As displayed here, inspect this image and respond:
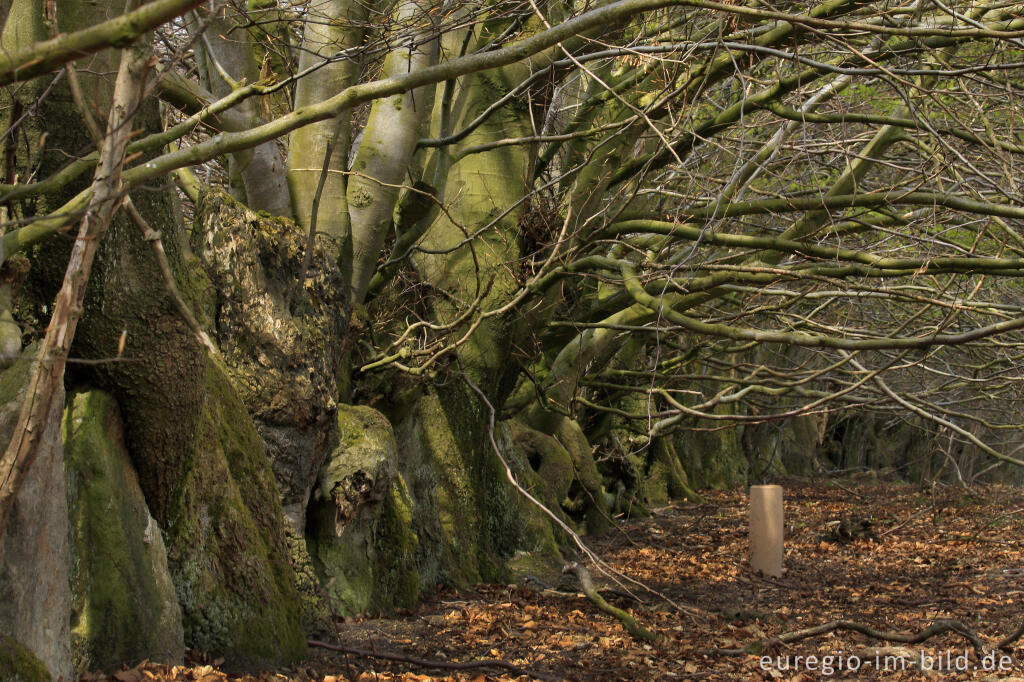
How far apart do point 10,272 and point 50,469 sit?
2.73ft

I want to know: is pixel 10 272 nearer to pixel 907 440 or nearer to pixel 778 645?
pixel 778 645

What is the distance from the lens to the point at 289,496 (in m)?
5.33

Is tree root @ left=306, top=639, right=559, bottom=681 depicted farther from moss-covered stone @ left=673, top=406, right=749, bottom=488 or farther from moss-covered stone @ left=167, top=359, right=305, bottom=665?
moss-covered stone @ left=673, top=406, right=749, bottom=488

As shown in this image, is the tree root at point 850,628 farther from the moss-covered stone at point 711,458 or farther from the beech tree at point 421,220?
the moss-covered stone at point 711,458

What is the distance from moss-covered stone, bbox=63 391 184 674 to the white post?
19.0ft

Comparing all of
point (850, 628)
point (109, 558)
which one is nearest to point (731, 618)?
point (850, 628)

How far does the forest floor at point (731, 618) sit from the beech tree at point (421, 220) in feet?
2.67

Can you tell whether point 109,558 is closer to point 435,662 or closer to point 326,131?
A: point 435,662

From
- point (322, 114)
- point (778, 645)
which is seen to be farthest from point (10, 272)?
point (778, 645)

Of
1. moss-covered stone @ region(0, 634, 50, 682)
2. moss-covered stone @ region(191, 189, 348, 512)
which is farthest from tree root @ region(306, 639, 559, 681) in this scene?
moss-covered stone @ region(0, 634, 50, 682)

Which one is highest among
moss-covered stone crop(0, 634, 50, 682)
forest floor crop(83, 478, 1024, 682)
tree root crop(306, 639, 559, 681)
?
moss-covered stone crop(0, 634, 50, 682)

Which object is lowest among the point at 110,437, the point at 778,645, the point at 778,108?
the point at 778,645

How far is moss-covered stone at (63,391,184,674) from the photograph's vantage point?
345 cm

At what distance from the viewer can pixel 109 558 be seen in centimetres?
356
